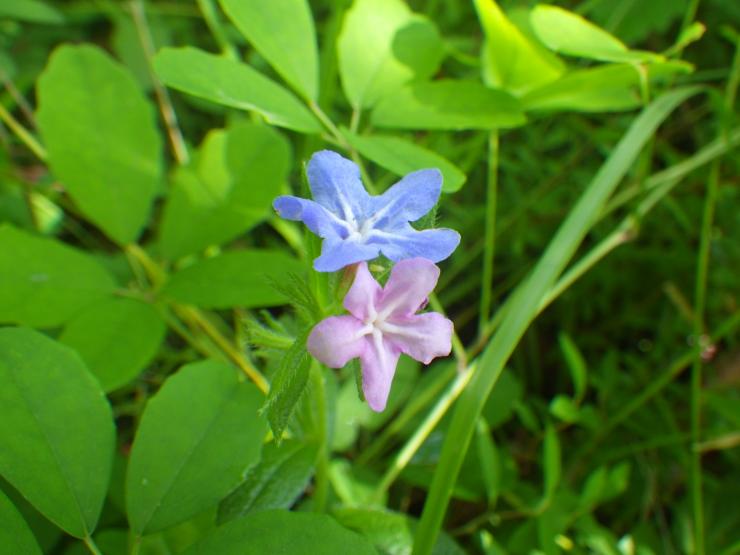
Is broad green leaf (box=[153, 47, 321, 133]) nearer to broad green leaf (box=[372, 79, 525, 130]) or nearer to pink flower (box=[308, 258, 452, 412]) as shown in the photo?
broad green leaf (box=[372, 79, 525, 130])

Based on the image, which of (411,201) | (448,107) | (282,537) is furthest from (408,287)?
(448,107)

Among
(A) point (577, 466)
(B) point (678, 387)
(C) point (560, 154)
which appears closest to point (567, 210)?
(C) point (560, 154)

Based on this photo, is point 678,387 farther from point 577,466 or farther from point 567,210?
point 567,210

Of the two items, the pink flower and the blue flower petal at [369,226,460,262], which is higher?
the blue flower petal at [369,226,460,262]

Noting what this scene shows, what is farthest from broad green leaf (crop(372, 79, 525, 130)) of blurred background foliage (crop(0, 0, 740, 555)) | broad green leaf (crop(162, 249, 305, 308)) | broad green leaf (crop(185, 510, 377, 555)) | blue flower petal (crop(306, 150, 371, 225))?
broad green leaf (crop(185, 510, 377, 555))

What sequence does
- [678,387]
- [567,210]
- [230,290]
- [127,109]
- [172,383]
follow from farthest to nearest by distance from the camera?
[567,210], [678,387], [127,109], [230,290], [172,383]

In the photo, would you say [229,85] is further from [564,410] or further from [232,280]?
[564,410]

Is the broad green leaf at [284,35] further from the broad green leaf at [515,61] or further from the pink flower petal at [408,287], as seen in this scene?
the pink flower petal at [408,287]
